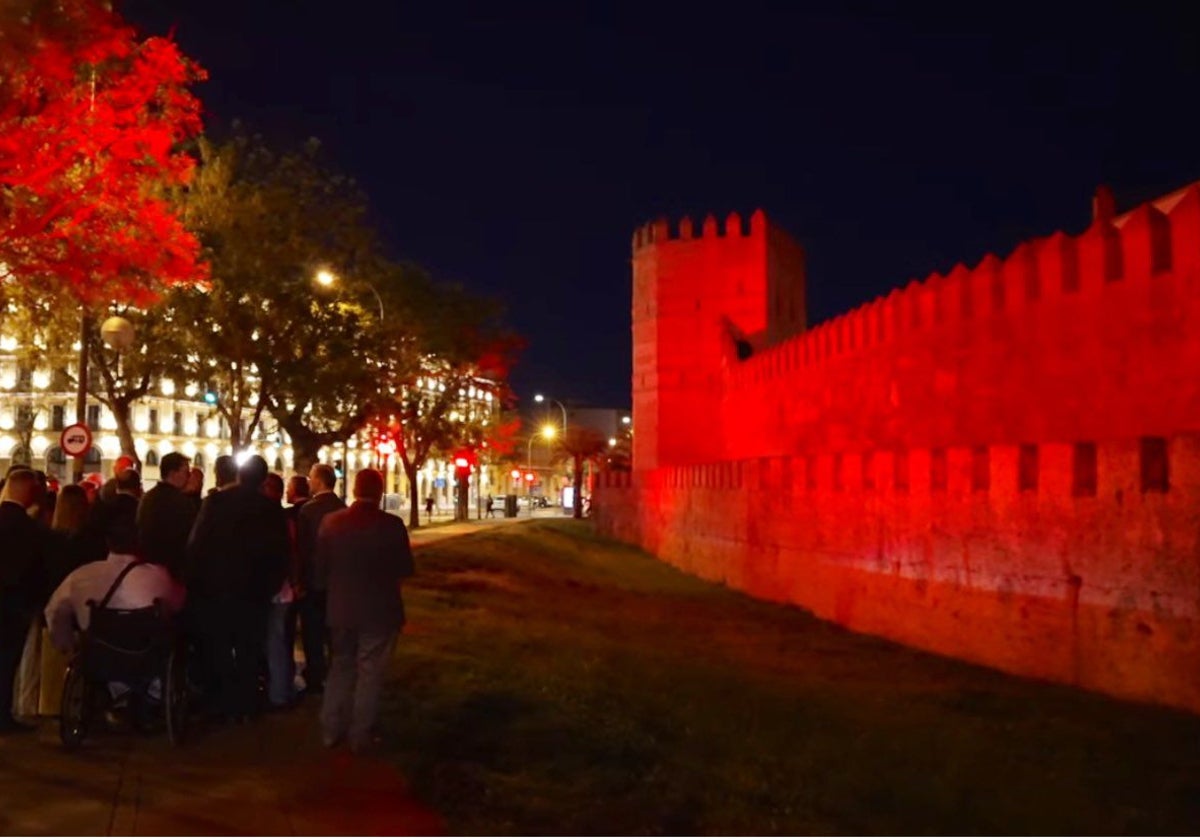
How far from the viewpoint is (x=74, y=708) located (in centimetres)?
659

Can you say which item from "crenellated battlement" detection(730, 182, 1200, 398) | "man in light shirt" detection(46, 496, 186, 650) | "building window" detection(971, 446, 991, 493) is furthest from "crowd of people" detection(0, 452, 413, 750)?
"crenellated battlement" detection(730, 182, 1200, 398)

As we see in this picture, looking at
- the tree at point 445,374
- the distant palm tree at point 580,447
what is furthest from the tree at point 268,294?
the distant palm tree at point 580,447

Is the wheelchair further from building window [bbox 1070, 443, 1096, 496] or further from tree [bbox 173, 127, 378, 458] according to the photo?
tree [bbox 173, 127, 378, 458]

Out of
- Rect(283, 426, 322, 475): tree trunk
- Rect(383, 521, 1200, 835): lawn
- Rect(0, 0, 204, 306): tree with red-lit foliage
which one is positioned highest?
Rect(0, 0, 204, 306): tree with red-lit foliage

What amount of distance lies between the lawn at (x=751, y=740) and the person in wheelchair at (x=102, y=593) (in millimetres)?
1723

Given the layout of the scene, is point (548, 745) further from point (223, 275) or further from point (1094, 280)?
point (223, 275)

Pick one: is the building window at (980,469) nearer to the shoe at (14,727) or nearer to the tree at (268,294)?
the shoe at (14,727)

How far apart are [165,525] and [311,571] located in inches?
39.8

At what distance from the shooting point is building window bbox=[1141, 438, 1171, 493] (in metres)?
10.7

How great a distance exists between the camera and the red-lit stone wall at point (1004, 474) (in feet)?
35.9

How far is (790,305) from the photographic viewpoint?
1879 inches

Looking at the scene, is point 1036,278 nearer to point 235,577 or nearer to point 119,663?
point 235,577

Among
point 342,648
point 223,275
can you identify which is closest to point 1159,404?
point 342,648

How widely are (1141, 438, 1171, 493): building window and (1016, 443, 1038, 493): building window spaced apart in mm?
1802
